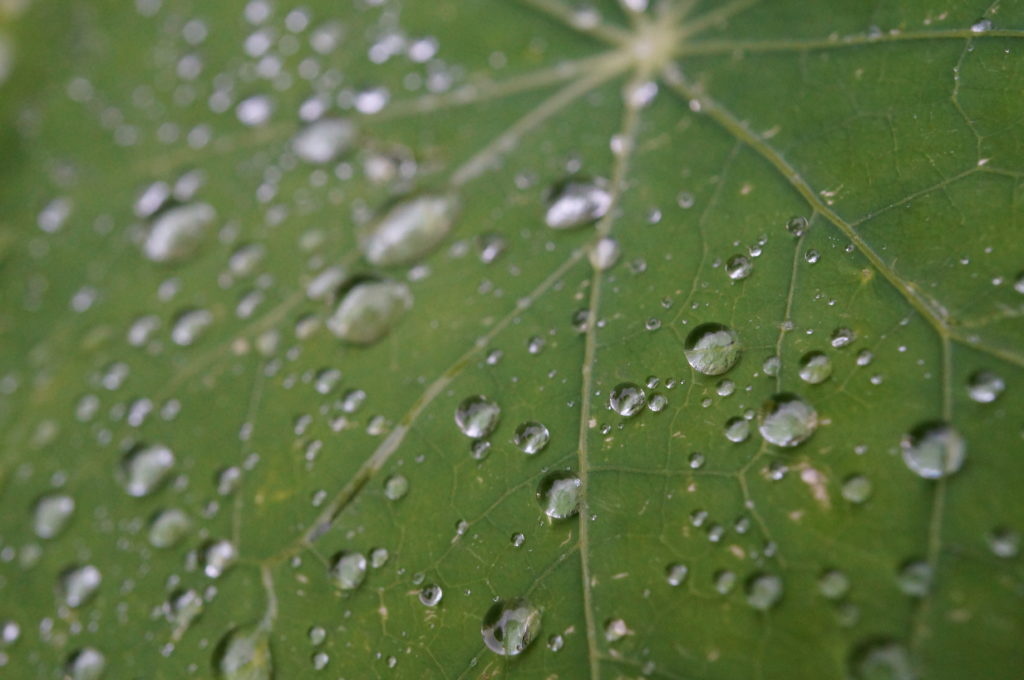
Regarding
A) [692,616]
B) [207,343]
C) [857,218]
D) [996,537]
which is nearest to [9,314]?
[207,343]

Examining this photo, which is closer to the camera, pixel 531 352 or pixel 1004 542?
pixel 1004 542

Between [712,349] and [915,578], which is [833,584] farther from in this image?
[712,349]

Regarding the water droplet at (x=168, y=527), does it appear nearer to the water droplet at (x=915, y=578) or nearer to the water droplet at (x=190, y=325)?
the water droplet at (x=190, y=325)

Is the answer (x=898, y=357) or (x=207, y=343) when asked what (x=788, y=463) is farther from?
(x=207, y=343)

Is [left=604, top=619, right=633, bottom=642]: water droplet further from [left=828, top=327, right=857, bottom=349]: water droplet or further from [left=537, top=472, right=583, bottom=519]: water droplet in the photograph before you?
[left=828, top=327, right=857, bottom=349]: water droplet

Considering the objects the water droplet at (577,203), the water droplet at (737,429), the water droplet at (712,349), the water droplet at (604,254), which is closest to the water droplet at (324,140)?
the water droplet at (577,203)

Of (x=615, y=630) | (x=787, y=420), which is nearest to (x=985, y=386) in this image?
(x=787, y=420)
